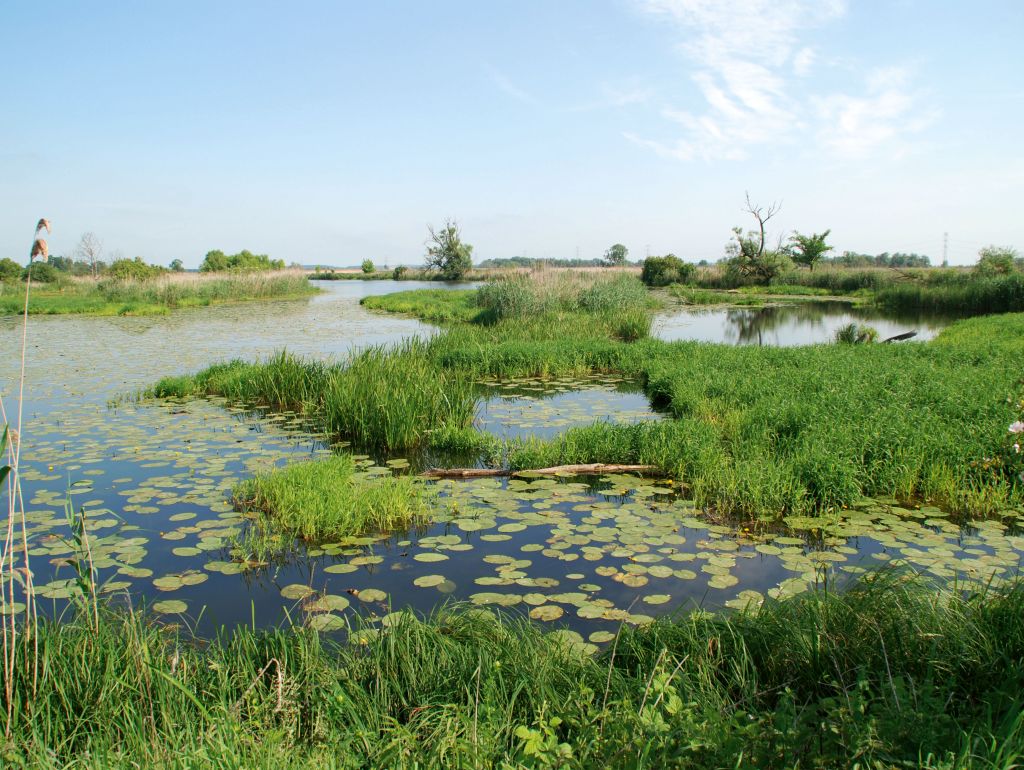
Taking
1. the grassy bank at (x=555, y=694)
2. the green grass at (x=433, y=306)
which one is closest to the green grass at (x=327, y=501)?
the grassy bank at (x=555, y=694)

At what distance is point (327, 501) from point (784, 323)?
71.7 feet

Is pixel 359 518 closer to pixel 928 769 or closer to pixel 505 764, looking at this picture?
pixel 505 764

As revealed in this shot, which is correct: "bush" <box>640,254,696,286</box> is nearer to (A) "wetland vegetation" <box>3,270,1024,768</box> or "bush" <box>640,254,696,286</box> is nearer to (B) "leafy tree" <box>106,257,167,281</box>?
(B) "leafy tree" <box>106,257,167,281</box>

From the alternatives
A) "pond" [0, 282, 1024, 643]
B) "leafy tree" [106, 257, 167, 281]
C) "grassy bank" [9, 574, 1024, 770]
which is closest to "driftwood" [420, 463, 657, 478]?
"pond" [0, 282, 1024, 643]

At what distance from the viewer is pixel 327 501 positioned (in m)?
5.32

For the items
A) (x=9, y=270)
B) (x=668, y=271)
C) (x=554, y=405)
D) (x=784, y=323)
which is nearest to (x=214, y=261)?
(x=9, y=270)

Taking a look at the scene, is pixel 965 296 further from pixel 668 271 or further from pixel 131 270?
pixel 131 270

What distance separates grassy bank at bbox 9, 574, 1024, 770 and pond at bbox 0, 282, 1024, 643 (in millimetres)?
Result: 652

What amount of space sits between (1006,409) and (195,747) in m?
7.71

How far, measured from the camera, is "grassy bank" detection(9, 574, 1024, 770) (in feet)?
6.84

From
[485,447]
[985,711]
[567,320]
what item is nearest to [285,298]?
[567,320]

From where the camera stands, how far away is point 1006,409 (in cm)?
683

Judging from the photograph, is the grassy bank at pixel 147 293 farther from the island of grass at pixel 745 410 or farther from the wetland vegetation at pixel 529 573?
the island of grass at pixel 745 410

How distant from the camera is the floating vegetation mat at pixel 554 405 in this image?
8.50 m
